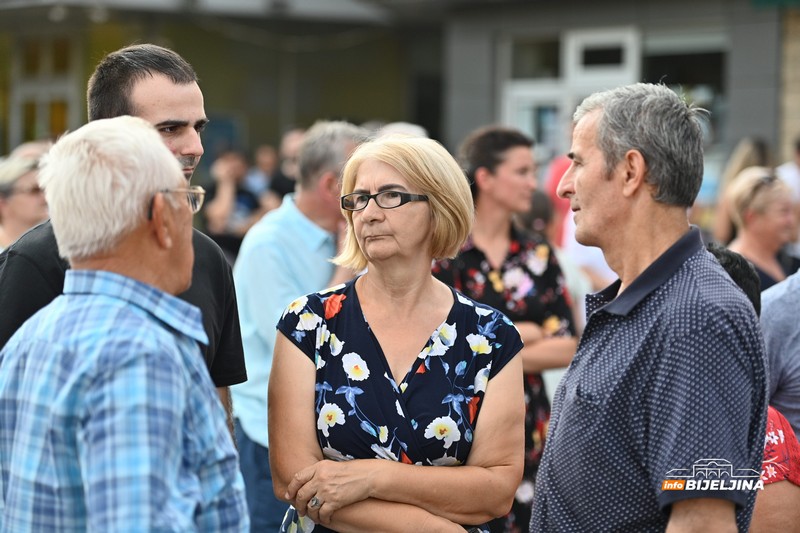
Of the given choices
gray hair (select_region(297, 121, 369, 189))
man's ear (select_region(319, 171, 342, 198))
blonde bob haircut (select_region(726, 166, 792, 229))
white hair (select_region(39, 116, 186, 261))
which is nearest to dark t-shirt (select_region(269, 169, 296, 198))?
blonde bob haircut (select_region(726, 166, 792, 229))

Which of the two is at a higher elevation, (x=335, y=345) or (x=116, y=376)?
(x=116, y=376)

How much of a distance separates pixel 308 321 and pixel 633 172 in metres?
1.03

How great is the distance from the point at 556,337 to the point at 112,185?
3.06 meters

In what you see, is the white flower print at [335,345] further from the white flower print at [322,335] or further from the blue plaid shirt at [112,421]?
the blue plaid shirt at [112,421]

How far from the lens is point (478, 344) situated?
3045 mm

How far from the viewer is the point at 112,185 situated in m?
2.04

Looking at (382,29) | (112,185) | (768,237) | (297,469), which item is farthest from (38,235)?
(382,29)

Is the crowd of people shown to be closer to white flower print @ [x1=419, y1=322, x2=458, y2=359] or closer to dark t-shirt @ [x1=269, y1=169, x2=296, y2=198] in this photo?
white flower print @ [x1=419, y1=322, x2=458, y2=359]

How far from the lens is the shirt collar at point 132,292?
2064 mm

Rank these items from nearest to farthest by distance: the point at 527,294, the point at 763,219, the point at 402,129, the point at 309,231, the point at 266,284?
the point at 266,284, the point at 309,231, the point at 527,294, the point at 402,129, the point at 763,219

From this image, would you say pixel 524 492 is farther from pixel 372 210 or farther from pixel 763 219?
pixel 763 219

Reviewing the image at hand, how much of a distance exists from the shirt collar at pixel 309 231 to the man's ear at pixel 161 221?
2480mm

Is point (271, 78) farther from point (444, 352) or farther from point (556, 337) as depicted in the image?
point (444, 352)

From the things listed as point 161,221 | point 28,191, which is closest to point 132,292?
point 161,221
